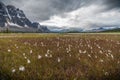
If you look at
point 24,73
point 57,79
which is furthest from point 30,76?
point 57,79

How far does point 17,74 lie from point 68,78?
4.17 feet

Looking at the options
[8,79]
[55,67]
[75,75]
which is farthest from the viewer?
[55,67]

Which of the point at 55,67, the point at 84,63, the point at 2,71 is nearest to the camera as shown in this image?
the point at 2,71

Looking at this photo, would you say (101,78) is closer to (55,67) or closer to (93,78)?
(93,78)

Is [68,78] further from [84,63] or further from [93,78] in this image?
[84,63]

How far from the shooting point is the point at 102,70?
5.70 m

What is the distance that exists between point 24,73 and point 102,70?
2.35 meters

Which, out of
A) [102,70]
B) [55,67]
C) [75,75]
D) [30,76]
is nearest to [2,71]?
[30,76]

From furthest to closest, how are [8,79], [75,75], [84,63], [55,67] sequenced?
[84,63]
[55,67]
[75,75]
[8,79]

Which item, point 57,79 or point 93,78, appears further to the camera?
point 93,78

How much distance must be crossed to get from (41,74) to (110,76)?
184cm

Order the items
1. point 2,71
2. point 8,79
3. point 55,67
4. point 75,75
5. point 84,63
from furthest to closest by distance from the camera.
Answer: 1. point 84,63
2. point 55,67
3. point 2,71
4. point 75,75
5. point 8,79

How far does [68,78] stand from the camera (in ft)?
15.0

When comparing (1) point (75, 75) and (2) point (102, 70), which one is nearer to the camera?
(1) point (75, 75)
